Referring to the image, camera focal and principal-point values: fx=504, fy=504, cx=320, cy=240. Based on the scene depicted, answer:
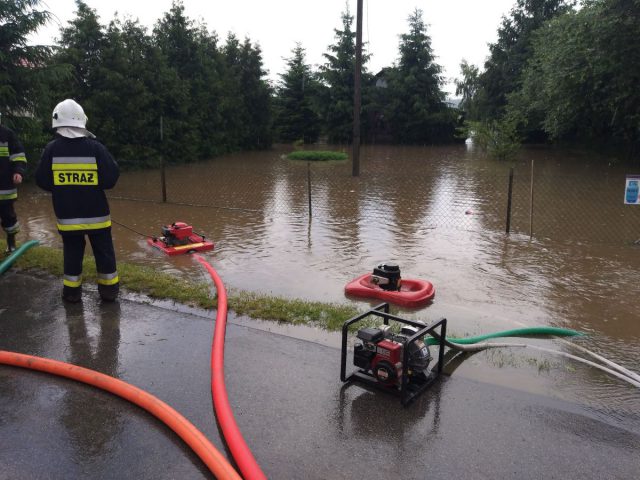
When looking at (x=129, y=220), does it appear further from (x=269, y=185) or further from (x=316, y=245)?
(x=269, y=185)

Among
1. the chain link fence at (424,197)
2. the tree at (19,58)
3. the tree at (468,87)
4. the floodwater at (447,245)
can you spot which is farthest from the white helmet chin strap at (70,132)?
the tree at (468,87)

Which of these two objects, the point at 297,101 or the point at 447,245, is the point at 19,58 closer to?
the point at 447,245

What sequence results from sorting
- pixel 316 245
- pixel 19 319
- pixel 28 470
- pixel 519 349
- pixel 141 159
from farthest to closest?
pixel 141 159 → pixel 316 245 → pixel 19 319 → pixel 519 349 → pixel 28 470

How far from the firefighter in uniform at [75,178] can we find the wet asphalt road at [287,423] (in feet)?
3.43

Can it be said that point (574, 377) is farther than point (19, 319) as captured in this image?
No

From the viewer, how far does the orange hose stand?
101 inches

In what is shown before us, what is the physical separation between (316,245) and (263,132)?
87.3ft

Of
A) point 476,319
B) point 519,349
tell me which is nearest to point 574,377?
point 519,349

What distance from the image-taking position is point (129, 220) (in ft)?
34.2

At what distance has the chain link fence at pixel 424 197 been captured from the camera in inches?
409

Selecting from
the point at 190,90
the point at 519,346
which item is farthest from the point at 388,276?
the point at 190,90

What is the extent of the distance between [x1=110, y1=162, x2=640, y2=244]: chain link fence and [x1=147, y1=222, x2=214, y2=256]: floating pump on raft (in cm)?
321

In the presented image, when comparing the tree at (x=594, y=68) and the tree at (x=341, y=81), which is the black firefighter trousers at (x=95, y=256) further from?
the tree at (x=341, y=81)

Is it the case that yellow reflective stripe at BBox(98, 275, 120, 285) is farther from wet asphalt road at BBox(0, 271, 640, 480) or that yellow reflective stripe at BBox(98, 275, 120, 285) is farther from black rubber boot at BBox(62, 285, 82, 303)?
wet asphalt road at BBox(0, 271, 640, 480)
